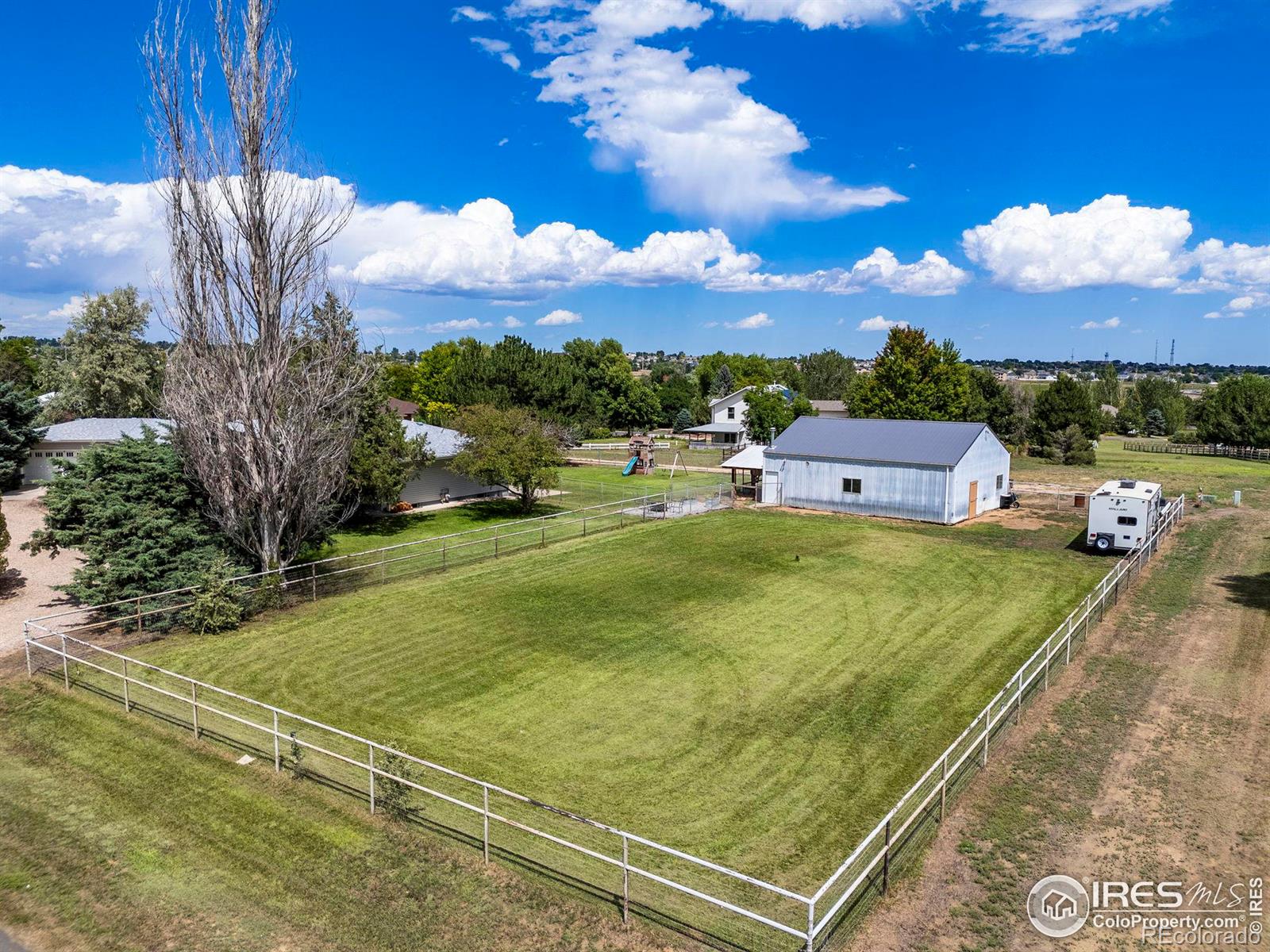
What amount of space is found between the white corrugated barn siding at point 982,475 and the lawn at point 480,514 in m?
16.7

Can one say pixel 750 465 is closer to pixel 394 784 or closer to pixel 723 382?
pixel 394 784

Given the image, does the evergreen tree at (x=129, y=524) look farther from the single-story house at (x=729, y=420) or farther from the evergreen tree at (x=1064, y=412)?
the evergreen tree at (x=1064, y=412)

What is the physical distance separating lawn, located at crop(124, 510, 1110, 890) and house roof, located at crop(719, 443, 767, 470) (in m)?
13.3

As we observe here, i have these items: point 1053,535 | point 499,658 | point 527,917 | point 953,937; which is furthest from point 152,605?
point 1053,535

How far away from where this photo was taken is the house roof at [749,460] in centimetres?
4362

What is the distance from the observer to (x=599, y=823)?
11336 mm

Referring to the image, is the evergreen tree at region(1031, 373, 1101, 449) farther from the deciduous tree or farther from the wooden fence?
the deciduous tree

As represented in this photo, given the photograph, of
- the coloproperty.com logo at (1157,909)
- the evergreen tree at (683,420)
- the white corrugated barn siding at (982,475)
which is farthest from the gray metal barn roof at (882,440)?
the evergreen tree at (683,420)

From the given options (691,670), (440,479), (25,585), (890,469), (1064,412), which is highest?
(1064,412)

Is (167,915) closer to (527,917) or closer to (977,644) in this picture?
(527,917)

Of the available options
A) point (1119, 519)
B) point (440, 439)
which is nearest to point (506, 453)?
point (440, 439)

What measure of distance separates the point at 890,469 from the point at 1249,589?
15.2 m

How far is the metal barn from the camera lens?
3684 centimetres

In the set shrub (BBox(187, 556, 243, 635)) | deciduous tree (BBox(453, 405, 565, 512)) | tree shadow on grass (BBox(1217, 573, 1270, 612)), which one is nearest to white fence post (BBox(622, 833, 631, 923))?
shrub (BBox(187, 556, 243, 635))
